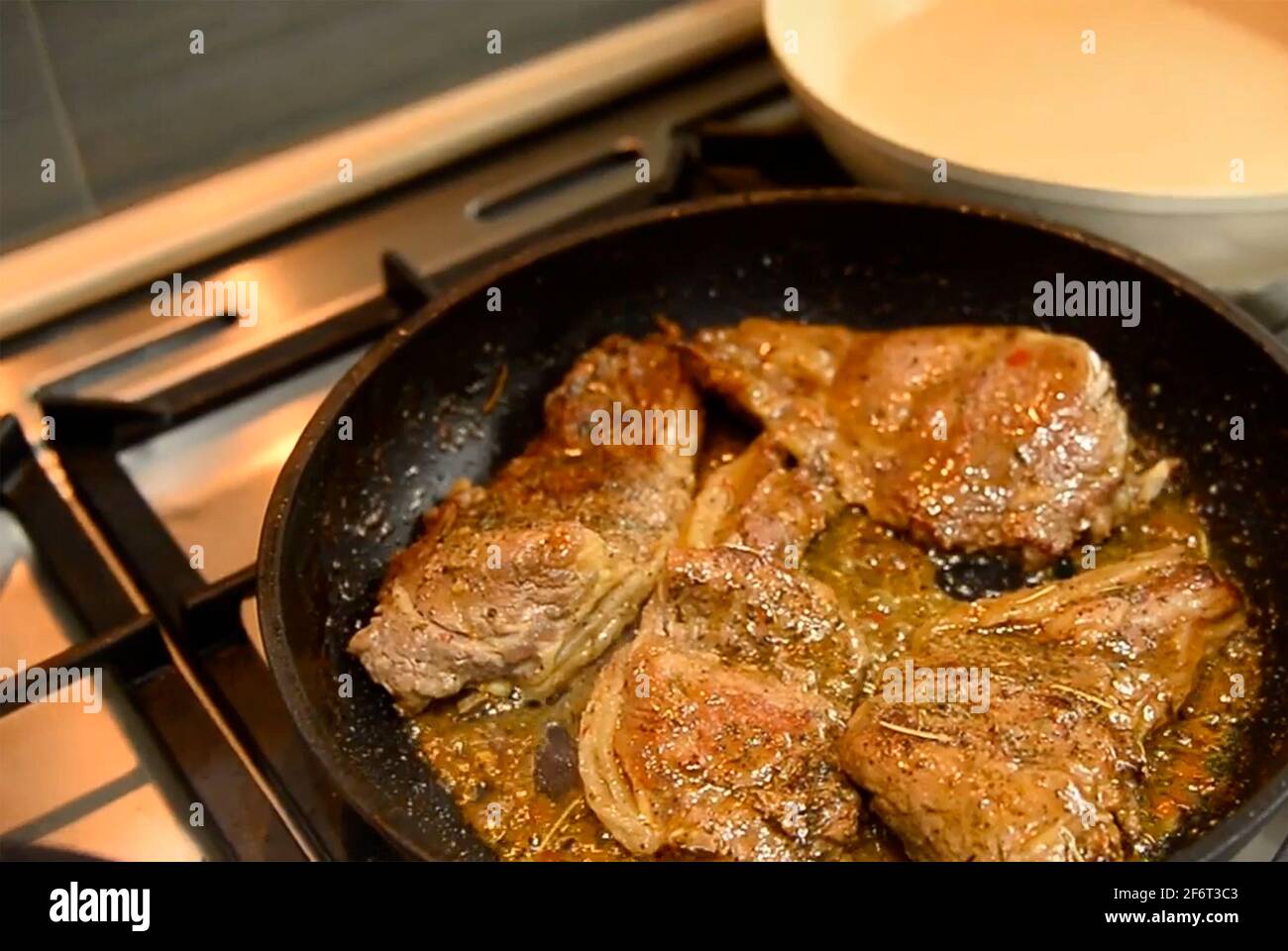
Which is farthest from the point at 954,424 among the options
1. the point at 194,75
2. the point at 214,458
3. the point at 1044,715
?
the point at 194,75

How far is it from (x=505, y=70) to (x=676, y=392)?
497 millimetres

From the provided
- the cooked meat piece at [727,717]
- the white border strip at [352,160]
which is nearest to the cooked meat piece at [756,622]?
the cooked meat piece at [727,717]

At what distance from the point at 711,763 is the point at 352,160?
2.59ft

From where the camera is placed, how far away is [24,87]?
126cm

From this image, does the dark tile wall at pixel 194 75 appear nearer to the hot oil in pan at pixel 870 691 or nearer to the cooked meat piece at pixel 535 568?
the cooked meat piece at pixel 535 568

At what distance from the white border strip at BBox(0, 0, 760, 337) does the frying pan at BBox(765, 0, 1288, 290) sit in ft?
0.71

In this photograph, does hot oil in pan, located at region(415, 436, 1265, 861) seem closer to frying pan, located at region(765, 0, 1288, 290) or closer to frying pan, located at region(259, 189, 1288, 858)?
frying pan, located at region(259, 189, 1288, 858)

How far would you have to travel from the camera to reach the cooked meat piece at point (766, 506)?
1.17 m

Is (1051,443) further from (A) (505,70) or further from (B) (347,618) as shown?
(A) (505,70)

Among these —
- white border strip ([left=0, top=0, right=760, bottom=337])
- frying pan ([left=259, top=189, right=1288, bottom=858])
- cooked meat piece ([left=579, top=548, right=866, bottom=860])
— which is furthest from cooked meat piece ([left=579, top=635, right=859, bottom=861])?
white border strip ([left=0, top=0, right=760, bottom=337])

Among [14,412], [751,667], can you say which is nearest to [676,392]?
[751,667]

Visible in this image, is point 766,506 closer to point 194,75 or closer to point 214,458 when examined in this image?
point 214,458
